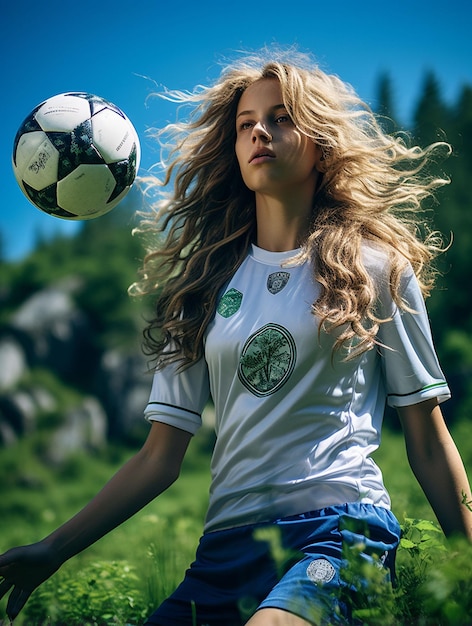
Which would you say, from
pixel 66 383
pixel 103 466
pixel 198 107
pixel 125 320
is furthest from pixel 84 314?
pixel 198 107

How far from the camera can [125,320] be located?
42.2m

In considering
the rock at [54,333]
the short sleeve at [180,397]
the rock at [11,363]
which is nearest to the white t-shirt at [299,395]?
the short sleeve at [180,397]

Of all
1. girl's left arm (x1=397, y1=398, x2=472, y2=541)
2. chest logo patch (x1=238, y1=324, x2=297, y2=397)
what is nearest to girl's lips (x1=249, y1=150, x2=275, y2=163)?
chest logo patch (x1=238, y1=324, x2=297, y2=397)

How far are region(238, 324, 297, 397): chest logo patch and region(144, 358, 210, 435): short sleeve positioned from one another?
0.31 meters

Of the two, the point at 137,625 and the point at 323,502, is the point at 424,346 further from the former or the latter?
the point at 137,625

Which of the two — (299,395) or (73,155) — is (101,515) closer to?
(299,395)

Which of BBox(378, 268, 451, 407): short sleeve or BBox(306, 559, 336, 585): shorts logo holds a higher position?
BBox(378, 268, 451, 407): short sleeve

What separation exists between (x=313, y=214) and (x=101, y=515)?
4.44 ft

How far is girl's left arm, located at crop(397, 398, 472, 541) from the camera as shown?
263 cm

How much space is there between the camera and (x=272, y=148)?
302cm

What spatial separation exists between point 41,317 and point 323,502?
119 ft

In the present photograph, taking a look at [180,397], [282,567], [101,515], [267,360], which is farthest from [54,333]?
[282,567]

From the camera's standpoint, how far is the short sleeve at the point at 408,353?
2.75 metres

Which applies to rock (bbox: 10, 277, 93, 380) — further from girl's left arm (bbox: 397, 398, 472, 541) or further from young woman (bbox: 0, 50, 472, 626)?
girl's left arm (bbox: 397, 398, 472, 541)
